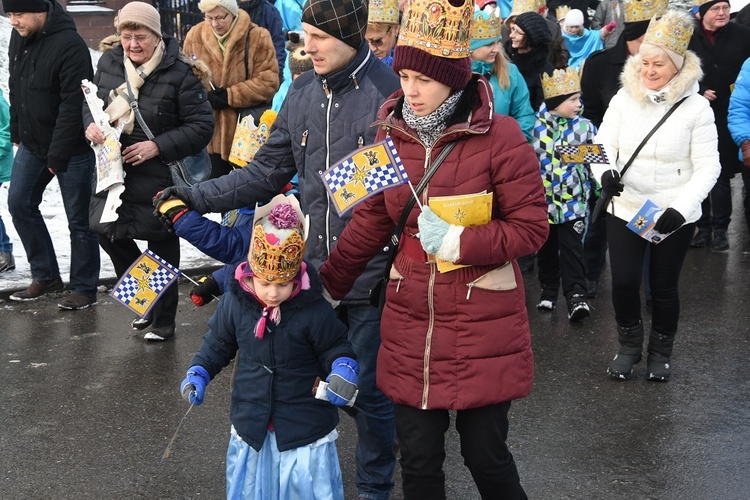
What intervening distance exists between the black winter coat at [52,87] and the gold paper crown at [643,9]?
3845 millimetres

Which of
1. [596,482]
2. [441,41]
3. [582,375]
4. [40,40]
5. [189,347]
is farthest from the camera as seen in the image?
[40,40]

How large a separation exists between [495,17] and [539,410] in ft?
10.4

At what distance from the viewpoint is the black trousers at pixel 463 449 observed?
3830 millimetres

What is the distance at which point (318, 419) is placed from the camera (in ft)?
13.5

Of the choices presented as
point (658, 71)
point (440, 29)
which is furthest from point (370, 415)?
point (658, 71)

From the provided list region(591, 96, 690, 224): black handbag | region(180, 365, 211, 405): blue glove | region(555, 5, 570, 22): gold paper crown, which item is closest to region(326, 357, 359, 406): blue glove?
region(180, 365, 211, 405): blue glove

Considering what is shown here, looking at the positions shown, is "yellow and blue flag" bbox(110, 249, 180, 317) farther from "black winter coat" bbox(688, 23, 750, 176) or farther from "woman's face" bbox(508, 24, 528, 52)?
"black winter coat" bbox(688, 23, 750, 176)

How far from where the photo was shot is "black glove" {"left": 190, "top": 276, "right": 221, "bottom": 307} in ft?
14.1

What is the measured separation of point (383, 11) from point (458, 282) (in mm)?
2985

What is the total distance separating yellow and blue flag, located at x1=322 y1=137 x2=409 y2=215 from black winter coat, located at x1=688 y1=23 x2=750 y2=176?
6.21 meters

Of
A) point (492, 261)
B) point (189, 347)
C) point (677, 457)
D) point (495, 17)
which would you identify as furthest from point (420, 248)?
point (495, 17)

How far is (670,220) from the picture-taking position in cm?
568

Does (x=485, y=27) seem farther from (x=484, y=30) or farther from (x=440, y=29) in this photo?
(x=440, y=29)

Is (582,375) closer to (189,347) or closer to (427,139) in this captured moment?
(189,347)
